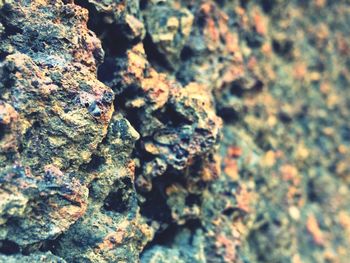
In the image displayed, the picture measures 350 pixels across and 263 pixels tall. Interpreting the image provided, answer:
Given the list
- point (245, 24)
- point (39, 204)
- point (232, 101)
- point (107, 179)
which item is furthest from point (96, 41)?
point (245, 24)

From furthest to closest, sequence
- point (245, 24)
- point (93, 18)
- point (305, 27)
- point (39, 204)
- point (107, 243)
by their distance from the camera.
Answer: point (305, 27), point (245, 24), point (93, 18), point (107, 243), point (39, 204)

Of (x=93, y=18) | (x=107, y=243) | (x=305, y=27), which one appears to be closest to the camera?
(x=107, y=243)

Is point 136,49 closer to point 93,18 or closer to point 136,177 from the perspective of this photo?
point 93,18

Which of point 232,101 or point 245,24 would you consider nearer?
point 232,101

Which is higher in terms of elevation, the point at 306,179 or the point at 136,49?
the point at 136,49

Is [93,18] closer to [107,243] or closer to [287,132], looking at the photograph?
[107,243]

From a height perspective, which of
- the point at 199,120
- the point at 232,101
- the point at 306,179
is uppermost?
the point at 199,120
